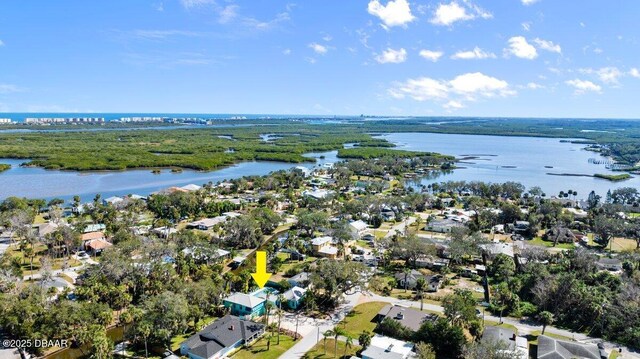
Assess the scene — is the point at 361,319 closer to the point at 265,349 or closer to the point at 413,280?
the point at 265,349

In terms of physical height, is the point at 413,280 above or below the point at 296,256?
above

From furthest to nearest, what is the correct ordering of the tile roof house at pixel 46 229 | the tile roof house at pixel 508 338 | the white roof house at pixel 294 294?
the tile roof house at pixel 46 229, the white roof house at pixel 294 294, the tile roof house at pixel 508 338

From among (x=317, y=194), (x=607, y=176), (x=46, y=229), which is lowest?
(x=46, y=229)

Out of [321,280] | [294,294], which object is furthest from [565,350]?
[294,294]

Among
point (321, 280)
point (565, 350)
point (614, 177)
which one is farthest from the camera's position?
point (614, 177)

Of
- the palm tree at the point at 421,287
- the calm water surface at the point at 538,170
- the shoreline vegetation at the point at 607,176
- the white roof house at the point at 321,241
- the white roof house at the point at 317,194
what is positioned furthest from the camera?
the shoreline vegetation at the point at 607,176

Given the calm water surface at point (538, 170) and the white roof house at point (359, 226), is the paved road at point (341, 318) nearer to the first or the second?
the white roof house at point (359, 226)

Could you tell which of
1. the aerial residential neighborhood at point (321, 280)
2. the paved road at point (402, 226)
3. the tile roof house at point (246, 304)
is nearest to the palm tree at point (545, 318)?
the aerial residential neighborhood at point (321, 280)

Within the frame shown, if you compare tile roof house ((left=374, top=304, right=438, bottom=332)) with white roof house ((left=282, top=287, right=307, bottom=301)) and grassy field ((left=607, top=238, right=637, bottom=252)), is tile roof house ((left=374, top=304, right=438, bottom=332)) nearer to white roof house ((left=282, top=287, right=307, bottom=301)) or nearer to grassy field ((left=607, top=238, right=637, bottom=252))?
white roof house ((left=282, top=287, right=307, bottom=301))
